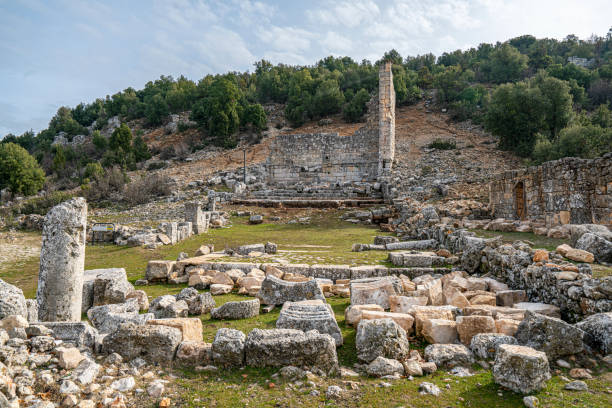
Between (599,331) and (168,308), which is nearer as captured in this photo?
(599,331)

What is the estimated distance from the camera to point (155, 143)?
50.3 metres

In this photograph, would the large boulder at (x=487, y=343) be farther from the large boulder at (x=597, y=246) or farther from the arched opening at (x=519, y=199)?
the arched opening at (x=519, y=199)

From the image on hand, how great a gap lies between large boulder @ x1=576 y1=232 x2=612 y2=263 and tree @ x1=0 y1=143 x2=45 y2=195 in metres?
42.8

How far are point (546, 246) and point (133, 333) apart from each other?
7.49 m

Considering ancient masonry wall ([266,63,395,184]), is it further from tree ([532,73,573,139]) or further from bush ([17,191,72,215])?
bush ([17,191,72,215])

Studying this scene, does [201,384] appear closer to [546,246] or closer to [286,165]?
[546,246]

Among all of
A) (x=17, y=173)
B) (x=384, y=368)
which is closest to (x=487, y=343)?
(x=384, y=368)

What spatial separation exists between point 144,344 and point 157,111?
59.9 meters

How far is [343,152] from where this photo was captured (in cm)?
2930

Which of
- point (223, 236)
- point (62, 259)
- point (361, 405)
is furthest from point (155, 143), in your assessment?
point (361, 405)

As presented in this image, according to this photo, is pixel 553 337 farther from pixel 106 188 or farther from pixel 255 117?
pixel 255 117

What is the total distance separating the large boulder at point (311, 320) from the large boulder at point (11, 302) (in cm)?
309

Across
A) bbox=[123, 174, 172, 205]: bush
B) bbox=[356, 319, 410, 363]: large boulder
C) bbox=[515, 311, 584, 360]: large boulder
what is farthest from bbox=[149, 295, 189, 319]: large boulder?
bbox=[123, 174, 172, 205]: bush

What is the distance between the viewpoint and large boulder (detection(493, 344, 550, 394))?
312cm
